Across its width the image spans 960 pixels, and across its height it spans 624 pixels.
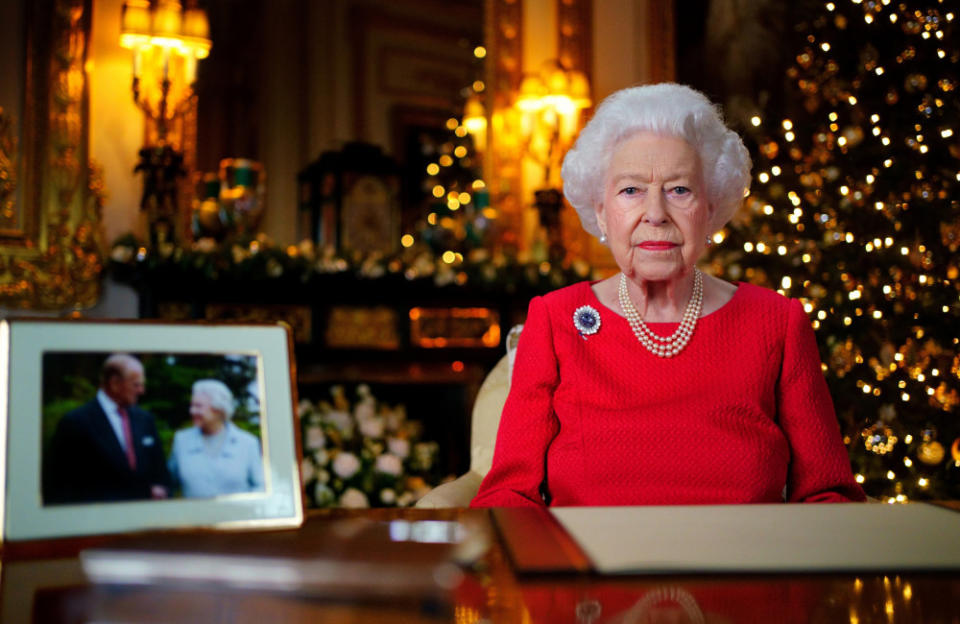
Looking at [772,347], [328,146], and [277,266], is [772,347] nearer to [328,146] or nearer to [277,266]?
[277,266]

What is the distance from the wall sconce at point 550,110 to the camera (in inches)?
197

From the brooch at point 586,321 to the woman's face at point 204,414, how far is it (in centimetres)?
94

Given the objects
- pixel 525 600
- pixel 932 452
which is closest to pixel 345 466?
pixel 525 600

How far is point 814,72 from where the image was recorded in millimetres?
4363

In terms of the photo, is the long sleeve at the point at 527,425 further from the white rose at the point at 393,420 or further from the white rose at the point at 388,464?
the white rose at the point at 393,420

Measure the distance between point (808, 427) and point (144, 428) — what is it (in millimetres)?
1169

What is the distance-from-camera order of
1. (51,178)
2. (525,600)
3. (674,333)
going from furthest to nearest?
(51,178) → (674,333) → (525,600)

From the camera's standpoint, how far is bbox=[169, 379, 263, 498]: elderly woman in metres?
0.86

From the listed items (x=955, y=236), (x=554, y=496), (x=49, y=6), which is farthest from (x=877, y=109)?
(x=49, y=6)

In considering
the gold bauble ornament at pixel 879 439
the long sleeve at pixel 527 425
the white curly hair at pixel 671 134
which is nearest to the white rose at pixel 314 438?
the long sleeve at pixel 527 425

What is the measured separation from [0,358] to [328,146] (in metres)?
4.09

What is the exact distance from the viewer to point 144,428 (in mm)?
854

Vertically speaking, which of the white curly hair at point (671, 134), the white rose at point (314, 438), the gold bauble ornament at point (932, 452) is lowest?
the gold bauble ornament at point (932, 452)

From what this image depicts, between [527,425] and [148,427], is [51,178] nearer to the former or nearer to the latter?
[527,425]
